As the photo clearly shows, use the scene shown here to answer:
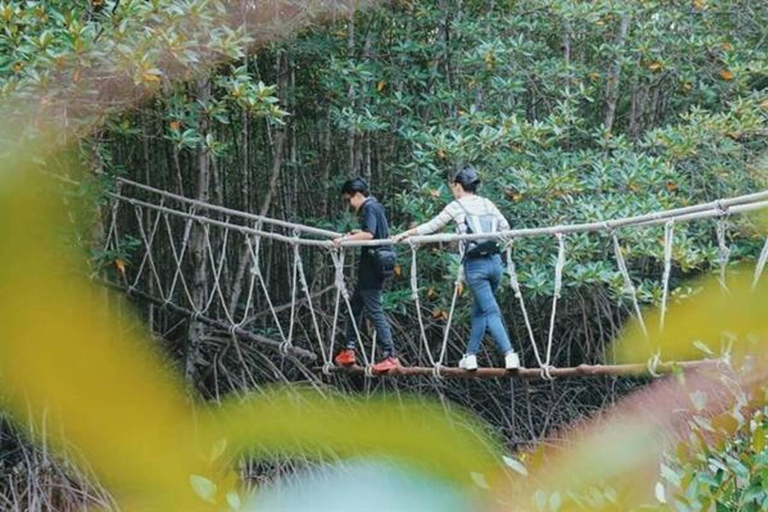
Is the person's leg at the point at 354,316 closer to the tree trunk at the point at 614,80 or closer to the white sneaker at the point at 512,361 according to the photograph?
the white sneaker at the point at 512,361

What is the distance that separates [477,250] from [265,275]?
1.64m

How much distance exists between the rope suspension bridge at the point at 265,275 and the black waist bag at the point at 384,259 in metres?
0.08

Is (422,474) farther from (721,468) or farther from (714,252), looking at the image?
(714,252)

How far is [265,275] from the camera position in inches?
156

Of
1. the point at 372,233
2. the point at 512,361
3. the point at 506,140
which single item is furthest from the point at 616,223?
the point at 506,140

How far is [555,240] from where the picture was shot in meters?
Answer: 3.04

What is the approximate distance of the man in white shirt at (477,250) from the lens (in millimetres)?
2480

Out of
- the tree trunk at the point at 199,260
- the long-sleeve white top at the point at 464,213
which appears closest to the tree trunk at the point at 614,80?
the long-sleeve white top at the point at 464,213

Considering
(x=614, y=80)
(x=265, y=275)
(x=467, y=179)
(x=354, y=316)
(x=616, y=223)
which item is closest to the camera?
(x=616, y=223)

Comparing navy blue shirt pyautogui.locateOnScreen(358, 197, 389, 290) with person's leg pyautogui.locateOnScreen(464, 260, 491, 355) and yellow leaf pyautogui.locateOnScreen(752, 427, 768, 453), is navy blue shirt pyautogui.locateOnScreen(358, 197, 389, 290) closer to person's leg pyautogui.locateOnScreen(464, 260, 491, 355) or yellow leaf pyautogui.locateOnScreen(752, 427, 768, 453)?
person's leg pyautogui.locateOnScreen(464, 260, 491, 355)

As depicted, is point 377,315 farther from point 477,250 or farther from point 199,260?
point 199,260

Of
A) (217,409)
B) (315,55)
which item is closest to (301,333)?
(315,55)

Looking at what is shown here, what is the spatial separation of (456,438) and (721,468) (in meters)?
0.65

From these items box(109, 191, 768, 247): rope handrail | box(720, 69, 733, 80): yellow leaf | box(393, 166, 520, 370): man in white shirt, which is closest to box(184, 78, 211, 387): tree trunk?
box(109, 191, 768, 247): rope handrail
